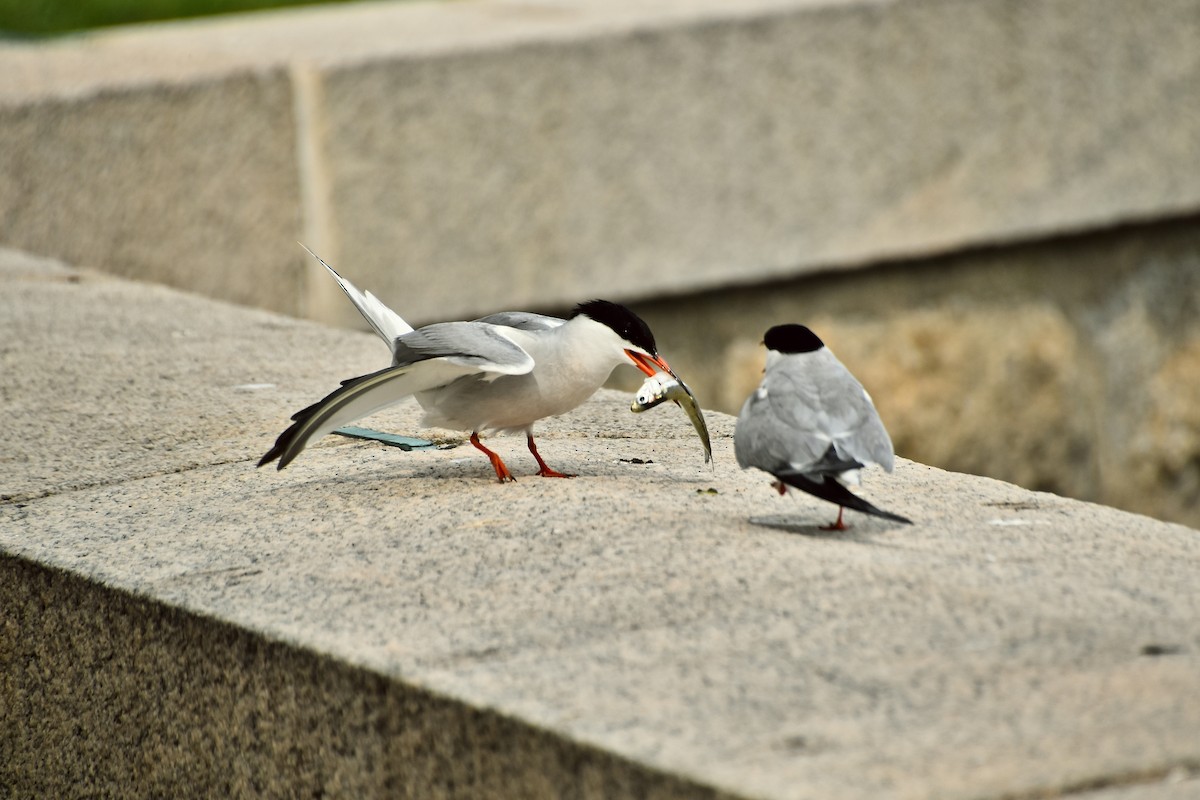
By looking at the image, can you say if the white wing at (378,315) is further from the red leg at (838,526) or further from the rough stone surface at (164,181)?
the rough stone surface at (164,181)

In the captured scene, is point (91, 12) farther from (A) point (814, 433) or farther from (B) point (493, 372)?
(A) point (814, 433)

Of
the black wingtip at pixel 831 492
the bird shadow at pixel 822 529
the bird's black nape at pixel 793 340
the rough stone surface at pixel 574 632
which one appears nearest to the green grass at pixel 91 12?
the rough stone surface at pixel 574 632

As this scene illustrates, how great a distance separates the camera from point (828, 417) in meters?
2.53

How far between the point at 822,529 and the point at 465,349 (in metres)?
0.68

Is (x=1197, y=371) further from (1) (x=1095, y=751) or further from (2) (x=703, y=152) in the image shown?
(1) (x=1095, y=751)

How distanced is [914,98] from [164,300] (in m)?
2.73

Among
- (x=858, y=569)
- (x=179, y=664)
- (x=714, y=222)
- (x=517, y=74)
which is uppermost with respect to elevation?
(x=517, y=74)

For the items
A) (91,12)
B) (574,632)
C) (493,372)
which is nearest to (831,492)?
(574,632)

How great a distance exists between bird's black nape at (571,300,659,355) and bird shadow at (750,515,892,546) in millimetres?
382

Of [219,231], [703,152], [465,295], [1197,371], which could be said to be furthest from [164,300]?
[1197,371]

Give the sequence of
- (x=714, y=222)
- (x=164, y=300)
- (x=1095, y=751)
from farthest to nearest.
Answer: (x=714, y=222) → (x=164, y=300) → (x=1095, y=751)

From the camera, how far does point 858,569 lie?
2.37 metres

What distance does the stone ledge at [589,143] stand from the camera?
→ 207 inches

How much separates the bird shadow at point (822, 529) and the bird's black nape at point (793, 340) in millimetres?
283
